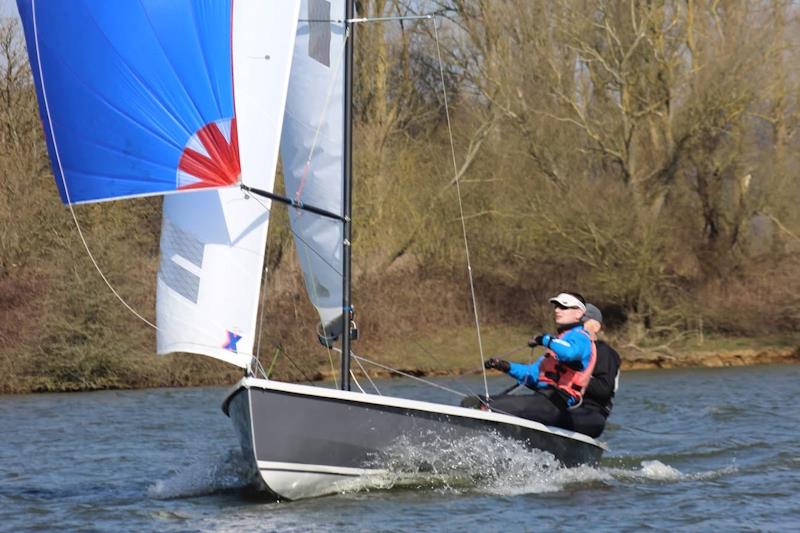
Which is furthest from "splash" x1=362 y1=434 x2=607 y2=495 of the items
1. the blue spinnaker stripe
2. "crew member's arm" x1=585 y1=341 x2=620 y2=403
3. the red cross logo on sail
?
the blue spinnaker stripe

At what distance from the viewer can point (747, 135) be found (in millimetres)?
23641

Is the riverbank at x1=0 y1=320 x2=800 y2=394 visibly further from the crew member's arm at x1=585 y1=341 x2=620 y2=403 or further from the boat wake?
the boat wake

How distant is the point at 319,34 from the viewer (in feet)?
30.5

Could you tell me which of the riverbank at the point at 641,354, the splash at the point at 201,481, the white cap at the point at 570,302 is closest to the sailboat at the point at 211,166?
the splash at the point at 201,481

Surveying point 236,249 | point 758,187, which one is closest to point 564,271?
point 758,187

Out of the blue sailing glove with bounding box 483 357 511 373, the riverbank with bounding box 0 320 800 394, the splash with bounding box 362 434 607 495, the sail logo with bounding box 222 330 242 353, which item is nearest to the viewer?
the sail logo with bounding box 222 330 242 353

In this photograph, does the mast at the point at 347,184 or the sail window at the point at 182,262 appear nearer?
the sail window at the point at 182,262

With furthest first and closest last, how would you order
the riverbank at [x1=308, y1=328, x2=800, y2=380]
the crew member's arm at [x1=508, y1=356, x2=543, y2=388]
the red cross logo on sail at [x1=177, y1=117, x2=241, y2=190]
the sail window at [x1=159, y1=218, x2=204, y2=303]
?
the riverbank at [x1=308, y1=328, x2=800, y2=380] < the crew member's arm at [x1=508, y1=356, x2=543, y2=388] < the sail window at [x1=159, y1=218, x2=204, y2=303] < the red cross logo on sail at [x1=177, y1=117, x2=241, y2=190]

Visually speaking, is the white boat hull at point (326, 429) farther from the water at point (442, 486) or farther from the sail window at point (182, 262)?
Result: the sail window at point (182, 262)

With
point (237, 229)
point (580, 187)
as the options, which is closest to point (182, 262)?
point (237, 229)

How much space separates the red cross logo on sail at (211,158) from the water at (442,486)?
1921 millimetres

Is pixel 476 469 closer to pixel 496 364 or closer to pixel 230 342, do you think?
pixel 496 364

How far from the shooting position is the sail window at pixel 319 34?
929 cm

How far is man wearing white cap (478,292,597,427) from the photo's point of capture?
9.30 meters
